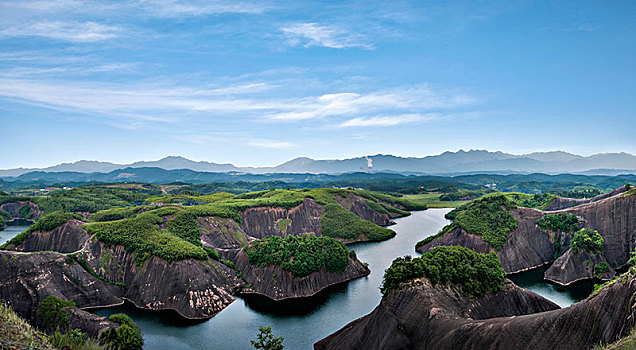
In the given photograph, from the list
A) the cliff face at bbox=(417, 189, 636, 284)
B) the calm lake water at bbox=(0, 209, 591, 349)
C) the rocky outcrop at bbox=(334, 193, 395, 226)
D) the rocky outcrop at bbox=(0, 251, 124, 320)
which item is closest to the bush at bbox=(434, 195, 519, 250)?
the cliff face at bbox=(417, 189, 636, 284)

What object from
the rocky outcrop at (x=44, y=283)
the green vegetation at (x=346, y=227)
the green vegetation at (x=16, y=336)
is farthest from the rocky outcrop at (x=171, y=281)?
the green vegetation at (x=346, y=227)

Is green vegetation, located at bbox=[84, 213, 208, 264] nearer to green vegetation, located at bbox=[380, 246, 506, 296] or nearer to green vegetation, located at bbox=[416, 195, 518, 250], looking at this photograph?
green vegetation, located at bbox=[380, 246, 506, 296]

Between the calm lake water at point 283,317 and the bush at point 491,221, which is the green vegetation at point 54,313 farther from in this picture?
the bush at point 491,221

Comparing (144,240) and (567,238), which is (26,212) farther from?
(567,238)

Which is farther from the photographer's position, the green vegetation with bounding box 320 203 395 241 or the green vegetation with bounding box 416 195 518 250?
the green vegetation with bounding box 320 203 395 241

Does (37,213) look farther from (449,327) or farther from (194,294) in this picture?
(449,327)
